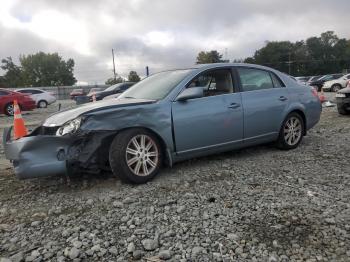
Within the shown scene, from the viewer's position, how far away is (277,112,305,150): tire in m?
6.20

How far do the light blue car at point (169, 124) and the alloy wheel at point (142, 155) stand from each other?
1 centimetres

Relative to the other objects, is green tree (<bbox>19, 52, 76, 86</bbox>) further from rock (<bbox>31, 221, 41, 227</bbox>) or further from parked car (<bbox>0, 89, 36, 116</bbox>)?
rock (<bbox>31, 221, 41, 227</bbox>)

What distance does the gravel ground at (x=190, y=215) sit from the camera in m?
3.00

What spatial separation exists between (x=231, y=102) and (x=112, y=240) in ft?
9.63

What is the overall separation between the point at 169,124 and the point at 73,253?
2.21 m

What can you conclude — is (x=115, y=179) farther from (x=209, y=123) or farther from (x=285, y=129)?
(x=285, y=129)

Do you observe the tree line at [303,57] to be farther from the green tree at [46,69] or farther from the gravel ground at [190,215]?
the gravel ground at [190,215]

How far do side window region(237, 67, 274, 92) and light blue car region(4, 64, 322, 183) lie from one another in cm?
2

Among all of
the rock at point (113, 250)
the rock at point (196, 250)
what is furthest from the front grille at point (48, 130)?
Answer: the rock at point (196, 250)

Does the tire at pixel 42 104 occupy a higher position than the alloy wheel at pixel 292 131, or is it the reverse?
the tire at pixel 42 104

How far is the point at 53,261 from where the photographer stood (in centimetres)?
291

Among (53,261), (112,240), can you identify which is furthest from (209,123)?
(53,261)

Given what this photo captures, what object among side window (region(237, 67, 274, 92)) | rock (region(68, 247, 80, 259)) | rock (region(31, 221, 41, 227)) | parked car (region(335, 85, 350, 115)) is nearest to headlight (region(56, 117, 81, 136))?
rock (region(31, 221, 41, 227))

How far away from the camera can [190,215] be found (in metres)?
3.64
